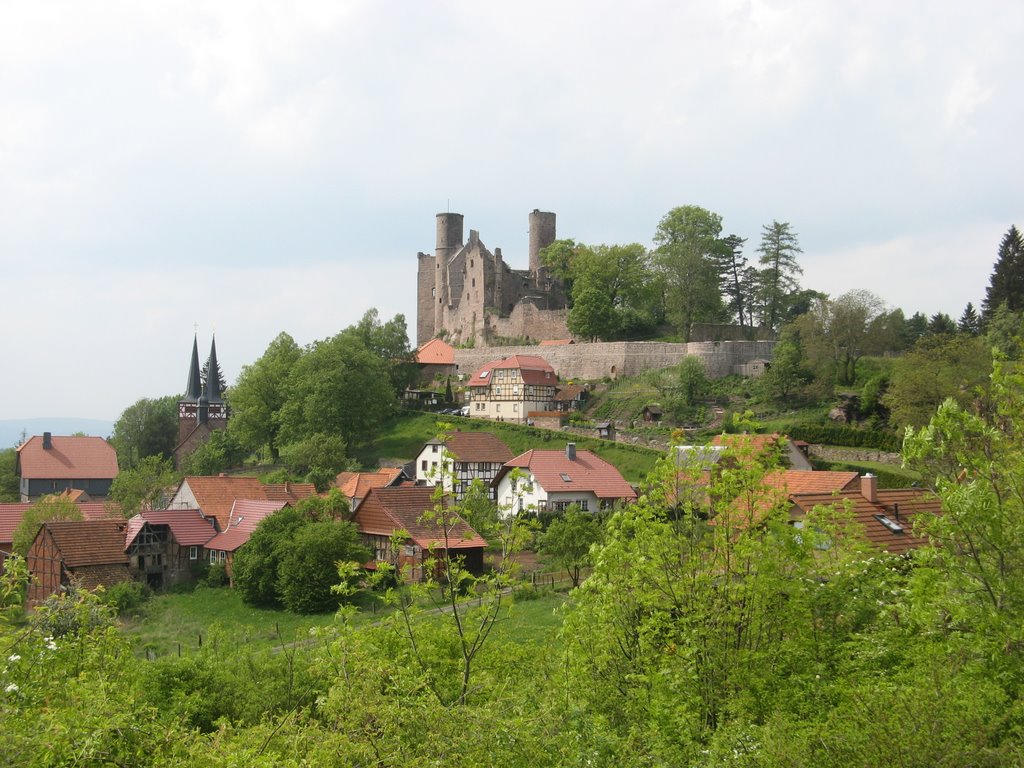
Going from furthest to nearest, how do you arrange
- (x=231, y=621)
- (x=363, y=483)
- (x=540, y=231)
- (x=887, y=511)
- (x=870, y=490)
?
(x=540, y=231), (x=363, y=483), (x=231, y=621), (x=870, y=490), (x=887, y=511)

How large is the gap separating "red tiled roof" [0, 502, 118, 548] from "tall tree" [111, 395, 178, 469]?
867 inches

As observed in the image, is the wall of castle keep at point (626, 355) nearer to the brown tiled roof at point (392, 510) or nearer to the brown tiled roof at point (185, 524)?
the brown tiled roof at point (392, 510)

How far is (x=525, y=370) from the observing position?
60.1m

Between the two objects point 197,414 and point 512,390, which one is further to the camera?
point 197,414

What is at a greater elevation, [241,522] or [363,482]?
[363,482]

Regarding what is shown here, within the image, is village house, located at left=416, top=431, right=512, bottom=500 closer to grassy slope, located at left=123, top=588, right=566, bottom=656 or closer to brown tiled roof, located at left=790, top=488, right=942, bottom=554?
grassy slope, located at left=123, top=588, right=566, bottom=656

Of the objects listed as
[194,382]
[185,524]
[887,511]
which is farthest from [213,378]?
[887,511]

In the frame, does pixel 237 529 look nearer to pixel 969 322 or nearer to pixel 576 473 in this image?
pixel 576 473

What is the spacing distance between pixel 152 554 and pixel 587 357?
32.2 m

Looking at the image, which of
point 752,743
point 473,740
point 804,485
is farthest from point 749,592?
point 804,485

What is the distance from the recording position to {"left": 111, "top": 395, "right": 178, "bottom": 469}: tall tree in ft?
231

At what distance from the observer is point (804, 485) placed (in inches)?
1184

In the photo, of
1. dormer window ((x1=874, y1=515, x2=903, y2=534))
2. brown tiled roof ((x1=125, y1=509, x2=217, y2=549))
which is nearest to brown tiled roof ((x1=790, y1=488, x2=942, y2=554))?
dormer window ((x1=874, y1=515, x2=903, y2=534))

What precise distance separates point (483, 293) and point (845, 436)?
126ft
